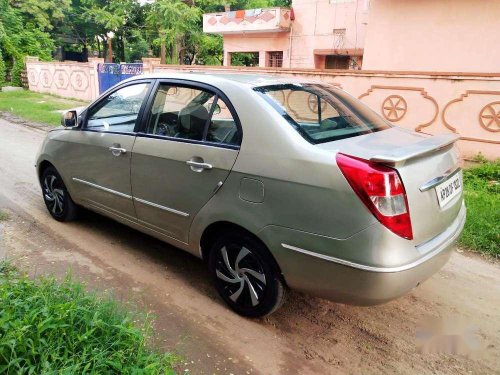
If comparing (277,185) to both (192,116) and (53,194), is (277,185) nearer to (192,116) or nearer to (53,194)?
(192,116)

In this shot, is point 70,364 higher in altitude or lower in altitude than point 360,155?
lower

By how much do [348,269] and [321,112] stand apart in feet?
4.16

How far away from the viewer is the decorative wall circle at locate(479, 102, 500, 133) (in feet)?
23.7

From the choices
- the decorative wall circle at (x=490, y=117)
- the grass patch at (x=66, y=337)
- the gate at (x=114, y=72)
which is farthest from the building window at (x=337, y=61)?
the grass patch at (x=66, y=337)

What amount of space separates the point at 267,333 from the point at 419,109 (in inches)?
262

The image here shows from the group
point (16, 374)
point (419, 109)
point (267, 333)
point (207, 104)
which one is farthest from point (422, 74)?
point (16, 374)

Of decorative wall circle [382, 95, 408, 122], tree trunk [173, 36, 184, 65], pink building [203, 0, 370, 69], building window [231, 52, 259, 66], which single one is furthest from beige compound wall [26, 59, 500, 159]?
building window [231, 52, 259, 66]

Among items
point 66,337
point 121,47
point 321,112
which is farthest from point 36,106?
point 121,47

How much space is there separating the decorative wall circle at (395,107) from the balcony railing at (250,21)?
13.2 m

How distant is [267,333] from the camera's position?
9.18 ft

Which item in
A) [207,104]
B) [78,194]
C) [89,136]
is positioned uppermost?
[207,104]

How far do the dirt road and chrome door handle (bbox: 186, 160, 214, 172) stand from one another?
3.33 feet

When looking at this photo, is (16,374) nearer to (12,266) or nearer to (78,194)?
(12,266)

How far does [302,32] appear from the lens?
20203mm
